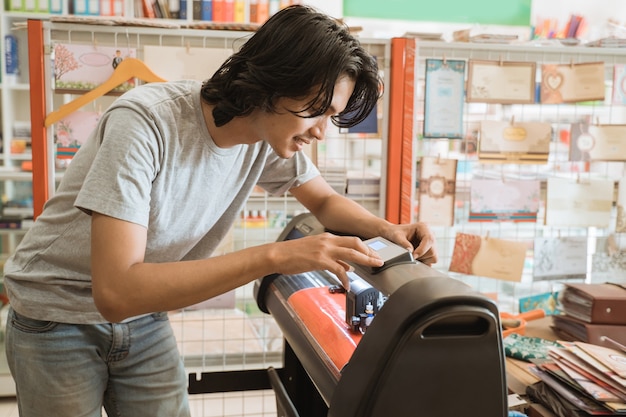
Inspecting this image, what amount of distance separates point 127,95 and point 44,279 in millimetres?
440

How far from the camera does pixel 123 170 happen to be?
1088 millimetres

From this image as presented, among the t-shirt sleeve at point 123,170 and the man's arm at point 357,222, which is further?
the man's arm at point 357,222

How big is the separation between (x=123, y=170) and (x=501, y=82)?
181 cm

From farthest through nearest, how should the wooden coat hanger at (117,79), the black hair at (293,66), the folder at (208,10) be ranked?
the folder at (208,10)
the wooden coat hanger at (117,79)
the black hair at (293,66)

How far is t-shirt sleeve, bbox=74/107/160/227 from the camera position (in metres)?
1.06

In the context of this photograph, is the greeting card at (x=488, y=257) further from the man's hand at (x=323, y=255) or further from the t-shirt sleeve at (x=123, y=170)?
the t-shirt sleeve at (x=123, y=170)

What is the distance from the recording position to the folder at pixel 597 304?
6.69 ft

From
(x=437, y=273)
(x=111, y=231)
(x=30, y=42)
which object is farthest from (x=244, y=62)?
(x=30, y=42)

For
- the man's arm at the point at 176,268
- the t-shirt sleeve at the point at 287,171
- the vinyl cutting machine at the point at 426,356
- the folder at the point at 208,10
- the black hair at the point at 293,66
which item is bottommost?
the vinyl cutting machine at the point at 426,356

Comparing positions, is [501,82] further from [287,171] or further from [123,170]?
[123,170]

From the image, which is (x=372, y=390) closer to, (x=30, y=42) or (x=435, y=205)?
(x=435, y=205)

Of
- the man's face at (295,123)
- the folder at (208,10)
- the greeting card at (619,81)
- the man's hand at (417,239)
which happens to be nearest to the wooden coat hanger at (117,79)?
the man's face at (295,123)

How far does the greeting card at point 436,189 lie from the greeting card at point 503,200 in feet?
0.31

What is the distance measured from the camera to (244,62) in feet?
4.18
